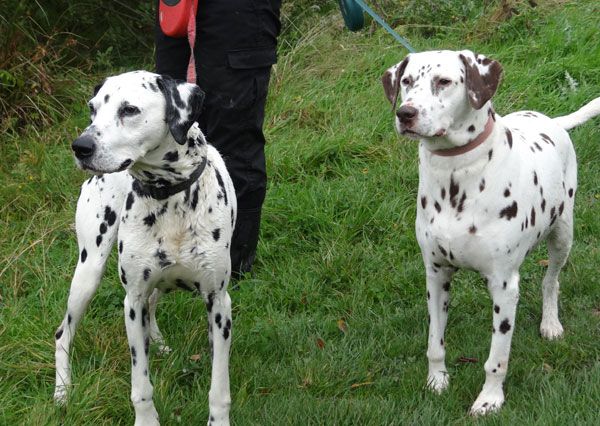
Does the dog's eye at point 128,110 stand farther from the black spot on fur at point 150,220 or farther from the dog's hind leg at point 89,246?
the dog's hind leg at point 89,246

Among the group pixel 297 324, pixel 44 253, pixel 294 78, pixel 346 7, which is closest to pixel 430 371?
pixel 297 324

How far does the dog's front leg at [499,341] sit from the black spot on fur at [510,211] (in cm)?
27

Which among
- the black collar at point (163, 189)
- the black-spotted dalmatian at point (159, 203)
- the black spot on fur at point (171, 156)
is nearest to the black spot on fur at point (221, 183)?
the black-spotted dalmatian at point (159, 203)

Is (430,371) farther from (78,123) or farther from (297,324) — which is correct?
(78,123)

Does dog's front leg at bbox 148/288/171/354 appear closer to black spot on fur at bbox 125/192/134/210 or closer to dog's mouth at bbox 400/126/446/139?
black spot on fur at bbox 125/192/134/210

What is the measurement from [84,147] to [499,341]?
2.03m

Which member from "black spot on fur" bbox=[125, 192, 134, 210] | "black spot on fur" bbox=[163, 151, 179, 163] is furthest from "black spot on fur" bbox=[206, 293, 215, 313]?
"black spot on fur" bbox=[163, 151, 179, 163]

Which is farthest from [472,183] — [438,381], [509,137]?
[438,381]

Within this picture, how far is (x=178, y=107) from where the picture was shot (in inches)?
146

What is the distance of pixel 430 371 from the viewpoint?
440 cm

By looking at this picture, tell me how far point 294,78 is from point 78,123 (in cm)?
185

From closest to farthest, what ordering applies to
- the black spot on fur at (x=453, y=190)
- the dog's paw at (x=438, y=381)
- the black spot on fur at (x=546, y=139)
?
1. the black spot on fur at (x=453, y=190)
2. the dog's paw at (x=438, y=381)
3. the black spot on fur at (x=546, y=139)

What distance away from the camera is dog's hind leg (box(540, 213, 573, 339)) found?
4715 mm

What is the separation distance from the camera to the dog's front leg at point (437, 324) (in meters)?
4.34
